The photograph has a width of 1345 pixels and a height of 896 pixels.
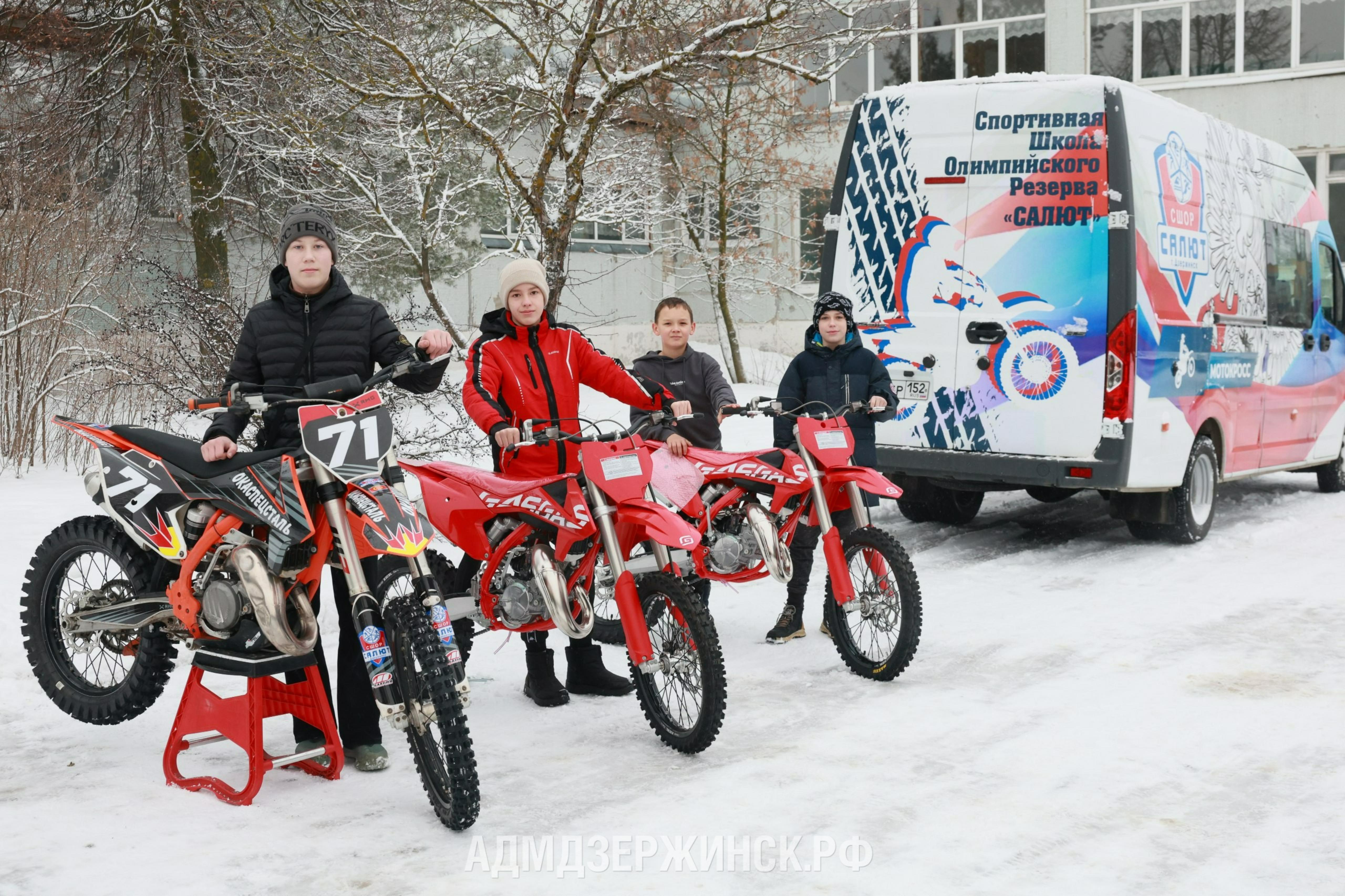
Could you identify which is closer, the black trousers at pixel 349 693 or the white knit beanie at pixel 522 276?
the black trousers at pixel 349 693

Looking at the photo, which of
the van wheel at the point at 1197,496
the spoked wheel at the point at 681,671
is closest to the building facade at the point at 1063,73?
the van wheel at the point at 1197,496

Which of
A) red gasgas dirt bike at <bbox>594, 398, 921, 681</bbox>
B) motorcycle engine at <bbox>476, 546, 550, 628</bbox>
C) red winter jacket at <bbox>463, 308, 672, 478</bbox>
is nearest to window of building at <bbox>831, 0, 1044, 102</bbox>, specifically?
red gasgas dirt bike at <bbox>594, 398, 921, 681</bbox>

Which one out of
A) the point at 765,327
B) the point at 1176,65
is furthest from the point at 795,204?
the point at 1176,65

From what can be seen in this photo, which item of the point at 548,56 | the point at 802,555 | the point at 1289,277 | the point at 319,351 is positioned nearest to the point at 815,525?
the point at 802,555

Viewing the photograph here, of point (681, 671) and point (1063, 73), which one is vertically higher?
point (1063, 73)

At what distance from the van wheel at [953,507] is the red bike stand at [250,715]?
626cm

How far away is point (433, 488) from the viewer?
18.4 ft

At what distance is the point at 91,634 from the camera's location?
487 cm

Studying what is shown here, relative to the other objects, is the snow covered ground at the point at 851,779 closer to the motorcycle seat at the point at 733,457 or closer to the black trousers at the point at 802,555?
the black trousers at the point at 802,555

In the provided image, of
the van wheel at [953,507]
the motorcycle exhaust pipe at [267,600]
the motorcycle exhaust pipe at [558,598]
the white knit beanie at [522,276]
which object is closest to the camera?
the motorcycle exhaust pipe at [267,600]

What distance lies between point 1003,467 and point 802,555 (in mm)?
2267

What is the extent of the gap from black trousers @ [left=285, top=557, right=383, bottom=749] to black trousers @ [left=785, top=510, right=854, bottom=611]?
2546 mm

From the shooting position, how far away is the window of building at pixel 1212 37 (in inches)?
922

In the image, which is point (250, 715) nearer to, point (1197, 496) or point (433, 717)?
point (433, 717)
